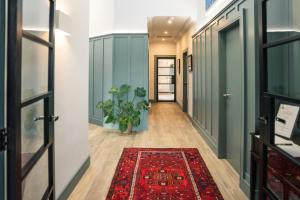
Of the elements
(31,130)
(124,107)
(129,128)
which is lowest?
(129,128)

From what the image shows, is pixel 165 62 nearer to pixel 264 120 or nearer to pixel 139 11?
pixel 139 11

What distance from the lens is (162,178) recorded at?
11.1ft

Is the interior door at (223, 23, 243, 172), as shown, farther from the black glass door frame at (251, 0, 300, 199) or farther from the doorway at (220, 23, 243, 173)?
the black glass door frame at (251, 0, 300, 199)

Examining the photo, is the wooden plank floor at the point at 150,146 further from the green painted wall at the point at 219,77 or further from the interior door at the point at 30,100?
the interior door at the point at 30,100

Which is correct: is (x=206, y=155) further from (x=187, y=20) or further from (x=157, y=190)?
(x=187, y=20)

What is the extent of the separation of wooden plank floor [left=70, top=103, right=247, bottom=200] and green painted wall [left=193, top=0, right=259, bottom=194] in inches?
8.2

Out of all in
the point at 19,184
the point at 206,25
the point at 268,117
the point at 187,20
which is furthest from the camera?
the point at 187,20

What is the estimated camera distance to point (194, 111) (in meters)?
6.71

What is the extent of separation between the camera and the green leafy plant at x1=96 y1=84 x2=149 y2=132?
5958mm

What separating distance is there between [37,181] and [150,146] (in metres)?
3.22

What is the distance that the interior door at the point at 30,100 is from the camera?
4.13 ft

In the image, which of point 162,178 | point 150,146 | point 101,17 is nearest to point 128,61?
point 101,17

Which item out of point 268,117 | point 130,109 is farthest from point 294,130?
point 130,109

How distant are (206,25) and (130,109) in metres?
2.47
